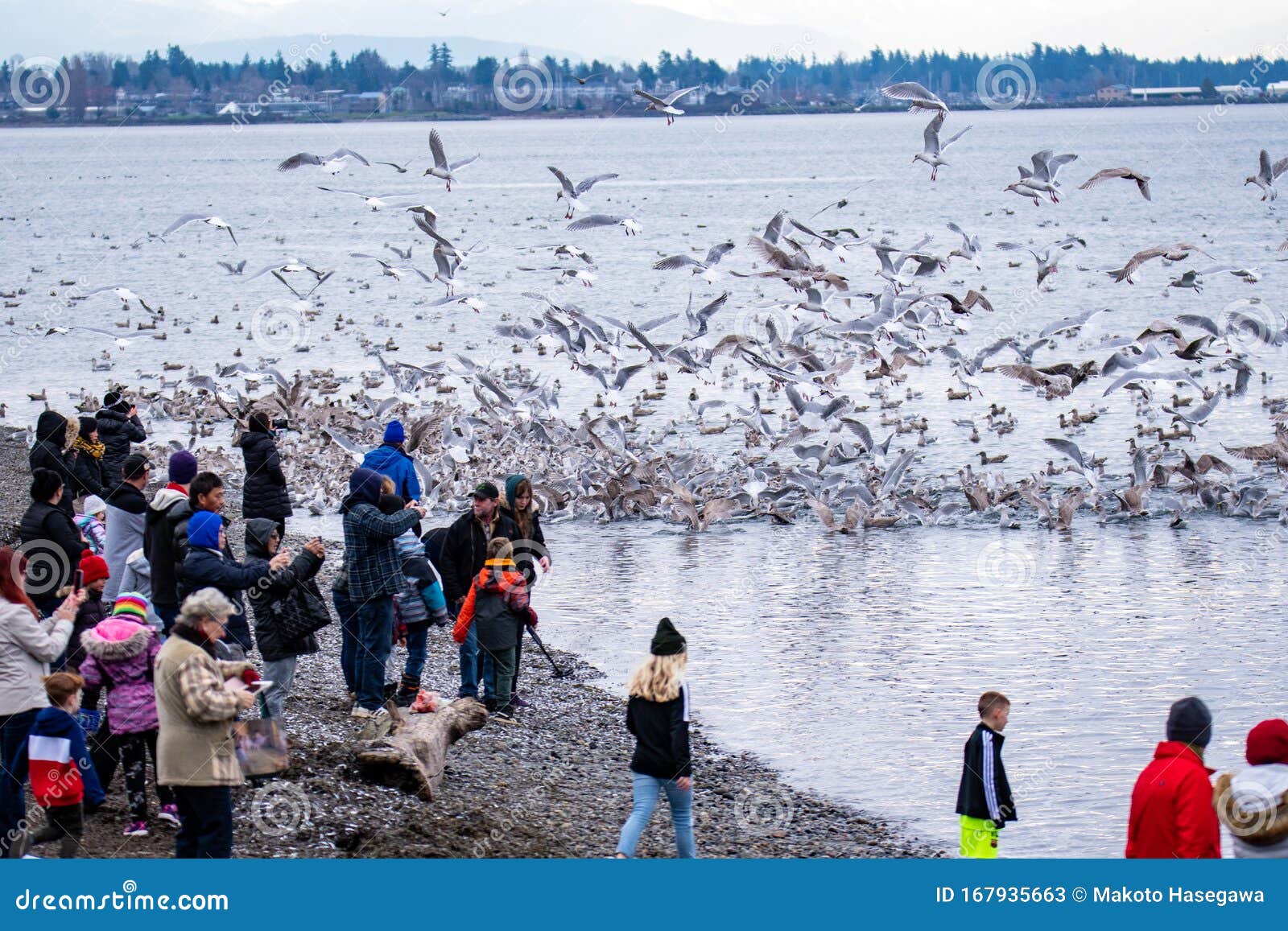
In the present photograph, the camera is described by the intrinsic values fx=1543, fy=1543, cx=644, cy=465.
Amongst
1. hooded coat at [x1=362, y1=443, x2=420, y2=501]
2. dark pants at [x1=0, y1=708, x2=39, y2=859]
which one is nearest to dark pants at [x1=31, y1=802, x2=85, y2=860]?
dark pants at [x1=0, y1=708, x2=39, y2=859]

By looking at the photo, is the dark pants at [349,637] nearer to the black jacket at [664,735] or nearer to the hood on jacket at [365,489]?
the hood on jacket at [365,489]

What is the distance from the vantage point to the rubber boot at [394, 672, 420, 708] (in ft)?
31.6

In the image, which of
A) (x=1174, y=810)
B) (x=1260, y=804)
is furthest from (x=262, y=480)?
(x=1260, y=804)

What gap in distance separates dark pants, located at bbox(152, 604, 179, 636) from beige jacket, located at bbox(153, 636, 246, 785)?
7.79 feet

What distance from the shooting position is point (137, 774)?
7371mm

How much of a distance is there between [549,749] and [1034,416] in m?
18.2

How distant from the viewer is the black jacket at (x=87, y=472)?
11969mm

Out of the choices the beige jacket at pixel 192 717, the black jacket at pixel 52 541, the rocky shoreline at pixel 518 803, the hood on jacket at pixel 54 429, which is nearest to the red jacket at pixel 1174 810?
the rocky shoreline at pixel 518 803

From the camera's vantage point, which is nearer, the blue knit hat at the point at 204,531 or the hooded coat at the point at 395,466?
the blue knit hat at the point at 204,531

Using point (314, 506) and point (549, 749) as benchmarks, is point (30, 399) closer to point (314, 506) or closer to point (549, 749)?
point (314, 506)

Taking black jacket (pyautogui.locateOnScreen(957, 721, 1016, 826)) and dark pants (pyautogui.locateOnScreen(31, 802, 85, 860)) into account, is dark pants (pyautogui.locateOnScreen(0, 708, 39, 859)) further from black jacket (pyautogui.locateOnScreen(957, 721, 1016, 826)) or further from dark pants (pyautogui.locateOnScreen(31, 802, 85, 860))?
Result: black jacket (pyautogui.locateOnScreen(957, 721, 1016, 826))

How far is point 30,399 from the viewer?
29.3 m

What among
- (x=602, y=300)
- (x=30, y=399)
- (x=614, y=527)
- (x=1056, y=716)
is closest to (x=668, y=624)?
(x=1056, y=716)

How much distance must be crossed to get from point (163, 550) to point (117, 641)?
1.53 metres
